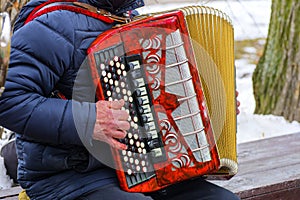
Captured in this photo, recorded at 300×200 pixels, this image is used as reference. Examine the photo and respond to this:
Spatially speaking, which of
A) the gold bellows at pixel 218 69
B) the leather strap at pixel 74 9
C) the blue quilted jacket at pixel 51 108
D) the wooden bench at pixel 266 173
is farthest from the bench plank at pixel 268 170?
the leather strap at pixel 74 9

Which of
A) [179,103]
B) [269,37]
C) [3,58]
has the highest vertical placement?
[3,58]

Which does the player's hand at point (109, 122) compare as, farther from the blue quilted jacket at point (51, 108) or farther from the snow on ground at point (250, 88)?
the snow on ground at point (250, 88)

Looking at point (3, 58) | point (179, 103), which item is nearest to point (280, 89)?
point (179, 103)

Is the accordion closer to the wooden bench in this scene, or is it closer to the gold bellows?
the gold bellows

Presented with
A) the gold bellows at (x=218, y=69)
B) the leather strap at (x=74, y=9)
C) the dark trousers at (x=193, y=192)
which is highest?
the leather strap at (x=74, y=9)

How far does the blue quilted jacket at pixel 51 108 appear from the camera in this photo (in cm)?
196

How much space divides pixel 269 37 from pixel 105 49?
314 cm

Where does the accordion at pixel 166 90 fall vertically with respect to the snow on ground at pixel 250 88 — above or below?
above

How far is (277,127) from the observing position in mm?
4613

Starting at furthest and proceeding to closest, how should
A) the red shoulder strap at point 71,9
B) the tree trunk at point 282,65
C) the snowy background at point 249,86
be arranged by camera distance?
the tree trunk at point 282,65 < the snowy background at point 249,86 < the red shoulder strap at point 71,9

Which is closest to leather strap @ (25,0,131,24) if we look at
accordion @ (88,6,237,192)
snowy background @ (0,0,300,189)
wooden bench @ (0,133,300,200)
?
accordion @ (88,6,237,192)

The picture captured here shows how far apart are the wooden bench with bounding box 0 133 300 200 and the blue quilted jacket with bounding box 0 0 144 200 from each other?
677 mm

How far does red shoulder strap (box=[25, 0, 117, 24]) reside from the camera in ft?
6.90

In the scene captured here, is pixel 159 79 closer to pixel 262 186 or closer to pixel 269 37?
pixel 262 186
